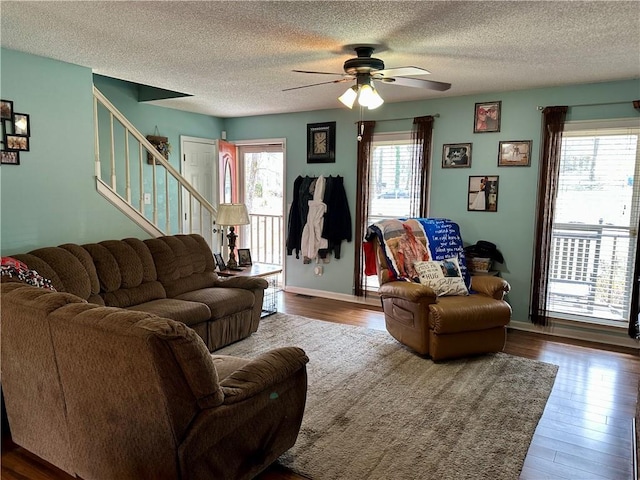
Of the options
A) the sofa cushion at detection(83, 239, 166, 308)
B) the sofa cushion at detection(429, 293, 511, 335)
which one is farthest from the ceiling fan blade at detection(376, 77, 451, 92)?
the sofa cushion at detection(83, 239, 166, 308)

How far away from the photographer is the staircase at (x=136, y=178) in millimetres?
4051

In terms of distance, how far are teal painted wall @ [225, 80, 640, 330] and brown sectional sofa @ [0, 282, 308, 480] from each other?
3.15 metres

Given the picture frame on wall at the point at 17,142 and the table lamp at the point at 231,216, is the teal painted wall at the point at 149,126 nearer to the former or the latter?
the table lamp at the point at 231,216

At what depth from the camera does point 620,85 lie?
13.1ft

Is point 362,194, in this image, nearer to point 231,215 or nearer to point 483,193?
point 483,193

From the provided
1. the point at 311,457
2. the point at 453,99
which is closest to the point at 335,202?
the point at 453,99

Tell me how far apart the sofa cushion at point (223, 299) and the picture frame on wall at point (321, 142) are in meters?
2.22

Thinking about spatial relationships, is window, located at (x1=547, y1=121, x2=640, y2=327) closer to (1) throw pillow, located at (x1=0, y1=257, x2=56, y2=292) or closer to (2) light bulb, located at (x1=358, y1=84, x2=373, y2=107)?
(2) light bulb, located at (x1=358, y1=84, x2=373, y2=107)

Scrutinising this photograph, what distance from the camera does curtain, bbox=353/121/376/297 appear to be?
17.4 feet

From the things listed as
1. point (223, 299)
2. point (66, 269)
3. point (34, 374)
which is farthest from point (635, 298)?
point (66, 269)

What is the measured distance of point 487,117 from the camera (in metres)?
4.60

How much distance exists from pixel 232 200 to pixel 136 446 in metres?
5.10

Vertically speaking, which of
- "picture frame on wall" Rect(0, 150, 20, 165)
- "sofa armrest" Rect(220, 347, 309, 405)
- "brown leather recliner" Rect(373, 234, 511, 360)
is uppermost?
"picture frame on wall" Rect(0, 150, 20, 165)

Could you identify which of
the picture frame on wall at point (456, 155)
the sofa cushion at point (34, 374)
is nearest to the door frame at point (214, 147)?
the picture frame on wall at point (456, 155)
